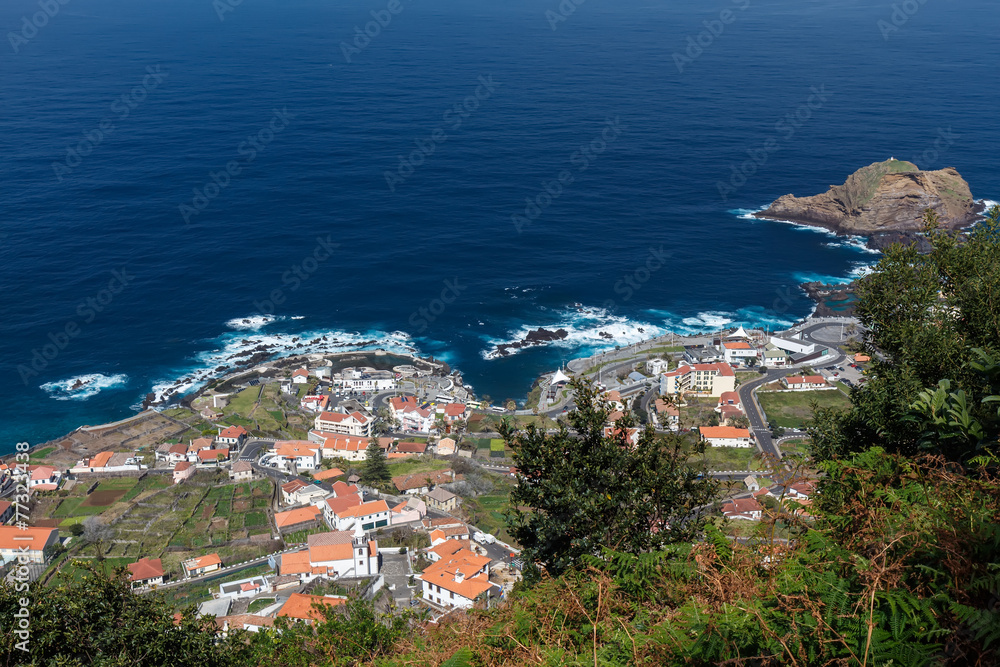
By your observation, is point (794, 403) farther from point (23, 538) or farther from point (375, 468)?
point (23, 538)

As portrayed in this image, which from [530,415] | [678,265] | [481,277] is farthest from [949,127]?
[530,415]

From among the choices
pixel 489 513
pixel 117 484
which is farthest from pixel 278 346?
pixel 489 513

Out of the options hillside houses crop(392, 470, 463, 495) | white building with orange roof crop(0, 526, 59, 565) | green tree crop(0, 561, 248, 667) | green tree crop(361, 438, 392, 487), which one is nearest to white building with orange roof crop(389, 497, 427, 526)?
hillside houses crop(392, 470, 463, 495)

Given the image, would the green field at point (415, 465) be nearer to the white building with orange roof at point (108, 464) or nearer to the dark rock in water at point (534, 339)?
the dark rock in water at point (534, 339)

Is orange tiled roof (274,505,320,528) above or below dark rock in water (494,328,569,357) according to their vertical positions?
above

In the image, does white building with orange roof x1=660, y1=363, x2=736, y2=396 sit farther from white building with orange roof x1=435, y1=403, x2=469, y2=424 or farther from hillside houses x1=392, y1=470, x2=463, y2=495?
hillside houses x1=392, y1=470, x2=463, y2=495

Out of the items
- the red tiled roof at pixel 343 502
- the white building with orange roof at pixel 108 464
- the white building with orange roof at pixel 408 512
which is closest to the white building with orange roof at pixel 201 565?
the red tiled roof at pixel 343 502
